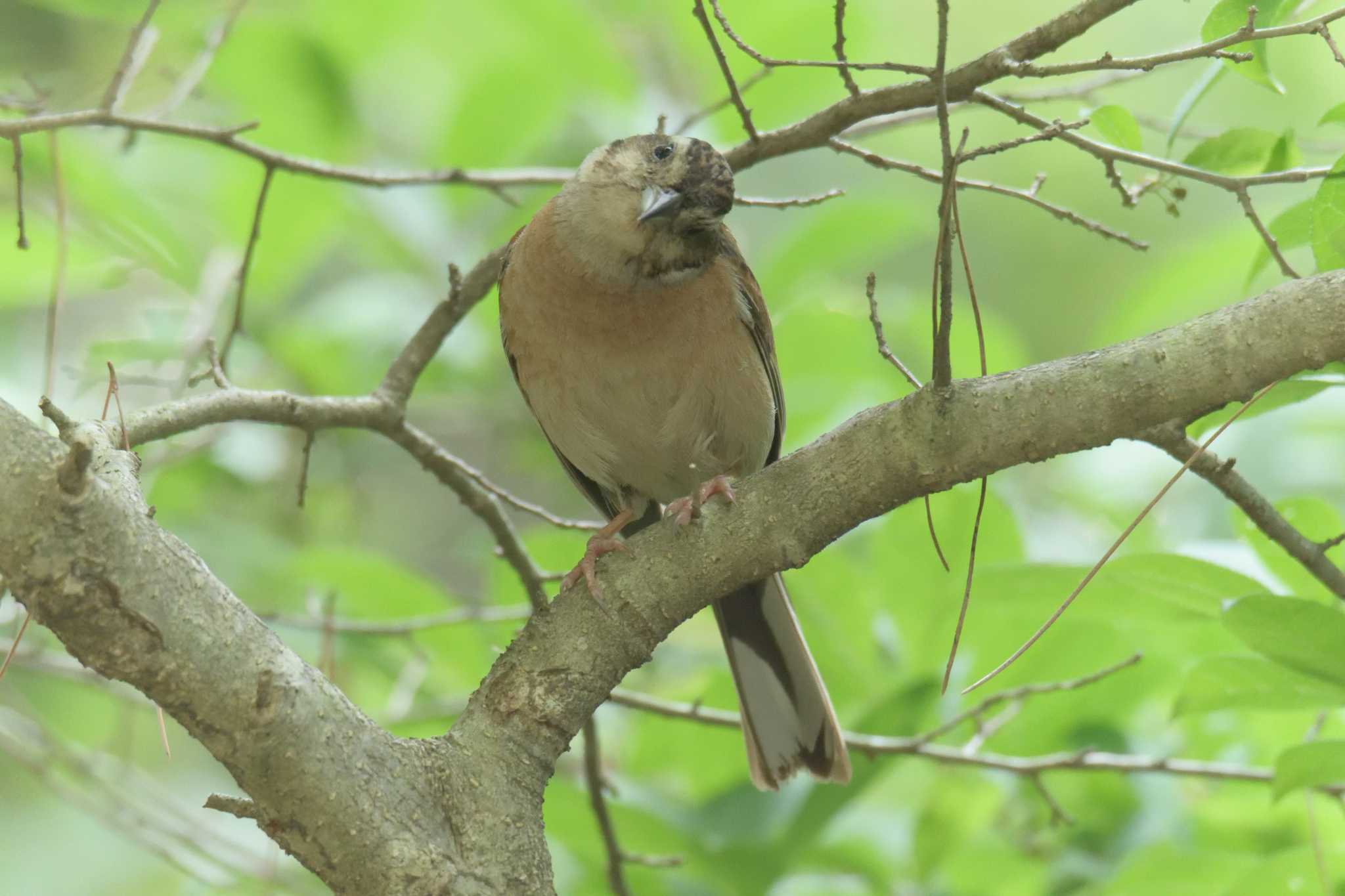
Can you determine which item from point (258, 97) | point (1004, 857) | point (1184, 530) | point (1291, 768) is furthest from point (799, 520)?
point (258, 97)

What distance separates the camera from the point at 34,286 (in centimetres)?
456

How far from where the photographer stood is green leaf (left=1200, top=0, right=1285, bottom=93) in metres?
2.56

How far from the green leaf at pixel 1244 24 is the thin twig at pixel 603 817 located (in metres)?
2.06

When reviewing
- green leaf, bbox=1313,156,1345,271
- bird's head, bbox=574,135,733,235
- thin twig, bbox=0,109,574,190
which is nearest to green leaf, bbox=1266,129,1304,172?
green leaf, bbox=1313,156,1345,271

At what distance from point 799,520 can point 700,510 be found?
239 millimetres

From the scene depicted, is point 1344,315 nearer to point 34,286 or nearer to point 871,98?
point 871,98

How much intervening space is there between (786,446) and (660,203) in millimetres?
1230

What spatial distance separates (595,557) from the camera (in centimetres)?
304

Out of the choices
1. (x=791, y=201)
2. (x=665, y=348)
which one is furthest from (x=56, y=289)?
(x=791, y=201)

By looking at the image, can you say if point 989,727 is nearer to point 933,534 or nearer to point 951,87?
point 933,534

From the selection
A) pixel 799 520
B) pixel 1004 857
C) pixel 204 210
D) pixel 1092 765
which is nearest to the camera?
pixel 799 520

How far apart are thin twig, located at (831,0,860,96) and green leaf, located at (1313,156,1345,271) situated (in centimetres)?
94

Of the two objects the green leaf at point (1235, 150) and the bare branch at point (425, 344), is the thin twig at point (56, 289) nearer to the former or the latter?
the bare branch at point (425, 344)

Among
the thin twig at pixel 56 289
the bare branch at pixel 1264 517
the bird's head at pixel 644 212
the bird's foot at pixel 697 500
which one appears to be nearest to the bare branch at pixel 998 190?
the bare branch at pixel 1264 517
